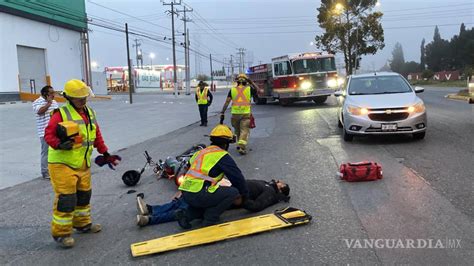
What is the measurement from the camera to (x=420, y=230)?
15.3 feet

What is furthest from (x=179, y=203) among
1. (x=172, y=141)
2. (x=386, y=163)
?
(x=172, y=141)

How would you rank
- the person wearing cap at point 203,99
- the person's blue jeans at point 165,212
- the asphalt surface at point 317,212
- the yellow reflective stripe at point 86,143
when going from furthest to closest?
the person wearing cap at point 203,99 → the person's blue jeans at point 165,212 → the yellow reflective stripe at point 86,143 → the asphalt surface at point 317,212

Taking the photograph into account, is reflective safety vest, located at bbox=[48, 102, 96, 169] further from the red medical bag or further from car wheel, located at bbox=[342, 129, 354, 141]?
car wheel, located at bbox=[342, 129, 354, 141]

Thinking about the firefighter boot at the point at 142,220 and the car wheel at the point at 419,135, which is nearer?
the firefighter boot at the point at 142,220

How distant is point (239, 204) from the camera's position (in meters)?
5.49

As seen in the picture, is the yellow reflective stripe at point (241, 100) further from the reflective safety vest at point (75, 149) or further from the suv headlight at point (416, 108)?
the reflective safety vest at point (75, 149)

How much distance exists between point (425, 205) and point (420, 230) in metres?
0.89

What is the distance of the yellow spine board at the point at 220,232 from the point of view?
451 cm

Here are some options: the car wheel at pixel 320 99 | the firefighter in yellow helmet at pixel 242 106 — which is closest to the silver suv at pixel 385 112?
the firefighter in yellow helmet at pixel 242 106

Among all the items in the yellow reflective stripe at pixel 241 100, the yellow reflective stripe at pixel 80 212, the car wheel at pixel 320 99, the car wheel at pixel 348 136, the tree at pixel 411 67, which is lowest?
the yellow reflective stripe at pixel 80 212

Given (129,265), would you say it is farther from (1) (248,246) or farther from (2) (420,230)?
(2) (420,230)

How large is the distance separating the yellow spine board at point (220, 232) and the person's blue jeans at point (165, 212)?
1.75 ft

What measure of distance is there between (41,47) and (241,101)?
127ft

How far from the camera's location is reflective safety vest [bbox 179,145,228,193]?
16.4 ft
